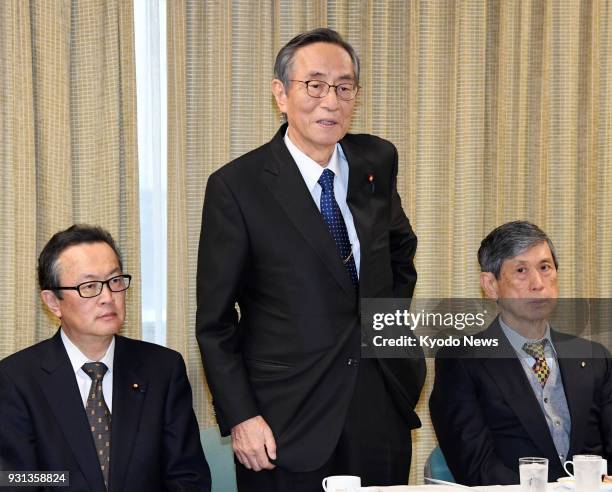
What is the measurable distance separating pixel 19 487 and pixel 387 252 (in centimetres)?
119

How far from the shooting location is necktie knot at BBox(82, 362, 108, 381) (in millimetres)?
2672

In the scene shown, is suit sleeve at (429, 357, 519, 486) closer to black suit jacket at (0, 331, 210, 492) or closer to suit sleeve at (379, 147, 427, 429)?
suit sleeve at (379, 147, 427, 429)

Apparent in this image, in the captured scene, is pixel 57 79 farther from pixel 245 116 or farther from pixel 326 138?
pixel 326 138

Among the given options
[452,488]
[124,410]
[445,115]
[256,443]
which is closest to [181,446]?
[124,410]

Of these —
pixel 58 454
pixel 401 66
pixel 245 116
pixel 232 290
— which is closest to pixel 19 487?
pixel 58 454

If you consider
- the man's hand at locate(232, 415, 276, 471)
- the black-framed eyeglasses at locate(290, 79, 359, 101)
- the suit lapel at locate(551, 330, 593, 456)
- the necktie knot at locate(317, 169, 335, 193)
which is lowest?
the man's hand at locate(232, 415, 276, 471)

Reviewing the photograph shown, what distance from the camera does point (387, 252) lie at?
2684 mm

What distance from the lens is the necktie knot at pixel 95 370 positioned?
267cm

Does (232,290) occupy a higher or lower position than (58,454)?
higher

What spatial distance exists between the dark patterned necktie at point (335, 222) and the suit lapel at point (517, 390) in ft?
2.11

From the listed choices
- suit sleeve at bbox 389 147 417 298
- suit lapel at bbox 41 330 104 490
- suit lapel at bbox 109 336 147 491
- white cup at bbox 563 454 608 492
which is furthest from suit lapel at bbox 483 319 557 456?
suit lapel at bbox 41 330 104 490

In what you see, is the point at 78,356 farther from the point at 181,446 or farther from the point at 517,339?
the point at 517,339

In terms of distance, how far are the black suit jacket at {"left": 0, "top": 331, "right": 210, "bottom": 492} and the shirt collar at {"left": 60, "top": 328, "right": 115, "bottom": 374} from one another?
21 millimetres

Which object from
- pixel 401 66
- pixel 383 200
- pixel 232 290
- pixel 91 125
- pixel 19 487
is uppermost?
pixel 401 66
